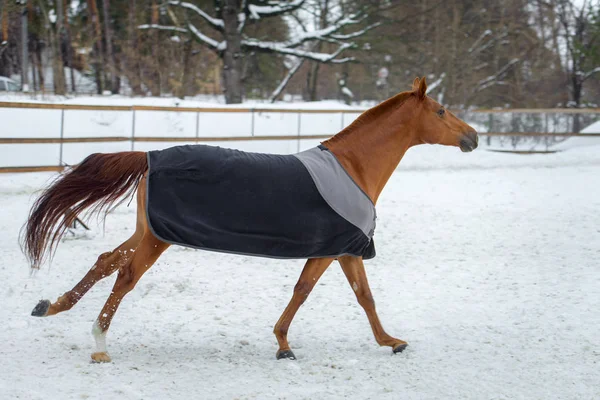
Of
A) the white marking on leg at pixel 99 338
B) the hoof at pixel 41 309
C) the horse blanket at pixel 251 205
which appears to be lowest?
the white marking on leg at pixel 99 338

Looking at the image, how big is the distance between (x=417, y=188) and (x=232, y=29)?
10.9 metres

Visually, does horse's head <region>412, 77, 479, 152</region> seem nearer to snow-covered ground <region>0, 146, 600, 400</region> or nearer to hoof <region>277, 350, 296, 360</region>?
snow-covered ground <region>0, 146, 600, 400</region>

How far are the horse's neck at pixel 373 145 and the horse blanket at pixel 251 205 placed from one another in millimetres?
249

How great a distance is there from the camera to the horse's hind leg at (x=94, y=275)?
414cm

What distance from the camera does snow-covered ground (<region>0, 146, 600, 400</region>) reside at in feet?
12.3

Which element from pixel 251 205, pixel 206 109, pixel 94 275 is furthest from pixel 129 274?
pixel 206 109

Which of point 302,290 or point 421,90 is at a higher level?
point 421,90

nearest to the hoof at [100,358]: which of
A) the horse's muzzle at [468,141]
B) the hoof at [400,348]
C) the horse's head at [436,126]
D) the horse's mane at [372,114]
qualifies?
the hoof at [400,348]

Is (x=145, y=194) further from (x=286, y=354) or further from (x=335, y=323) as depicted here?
(x=335, y=323)

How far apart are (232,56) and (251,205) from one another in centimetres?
1829

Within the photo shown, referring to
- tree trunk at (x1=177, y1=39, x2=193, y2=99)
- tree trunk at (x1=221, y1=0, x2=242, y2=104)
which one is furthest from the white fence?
tree trunk at (x1=177, y1=39, x2=193, y2=99)

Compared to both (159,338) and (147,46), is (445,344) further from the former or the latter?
(147,46)

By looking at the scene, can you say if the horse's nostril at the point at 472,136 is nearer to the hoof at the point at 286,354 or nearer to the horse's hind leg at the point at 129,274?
the hoof at the point at 286,354

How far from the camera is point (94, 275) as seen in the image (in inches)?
167
